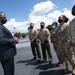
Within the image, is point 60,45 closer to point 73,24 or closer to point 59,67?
point 59,67

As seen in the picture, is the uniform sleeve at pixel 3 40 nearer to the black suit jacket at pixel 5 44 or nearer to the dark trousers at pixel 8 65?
the black suit jacket at pixel 5 44

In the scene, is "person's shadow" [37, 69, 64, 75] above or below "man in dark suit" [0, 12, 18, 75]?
below

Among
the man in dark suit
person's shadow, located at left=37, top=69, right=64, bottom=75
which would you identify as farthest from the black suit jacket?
person's shadow, located at left=37, top=69, right=64, bottom=75

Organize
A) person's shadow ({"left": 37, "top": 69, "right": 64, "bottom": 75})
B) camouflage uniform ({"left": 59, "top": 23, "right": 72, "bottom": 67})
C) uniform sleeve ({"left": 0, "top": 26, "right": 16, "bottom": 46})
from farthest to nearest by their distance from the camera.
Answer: person's shadow ({"left": 37, "top": 69, "right": 64, "bottom": 75}) → camouflage uniform ({"left": 59, "top": 23, "right": 72, "bottom": 67}) → uniform sleeve ({"left": 0, "top": 26, "right": 16, "bottom": 46})

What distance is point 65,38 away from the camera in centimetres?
757

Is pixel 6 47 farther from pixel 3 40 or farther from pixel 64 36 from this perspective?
pixel 64 36

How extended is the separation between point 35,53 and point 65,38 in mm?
4416

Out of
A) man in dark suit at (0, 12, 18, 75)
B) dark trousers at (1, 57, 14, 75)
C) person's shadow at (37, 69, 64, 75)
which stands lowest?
person's shadow at (37, 69, 64, 75)

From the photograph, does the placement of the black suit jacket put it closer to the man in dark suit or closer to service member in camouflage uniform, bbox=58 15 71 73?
the man in dark suit

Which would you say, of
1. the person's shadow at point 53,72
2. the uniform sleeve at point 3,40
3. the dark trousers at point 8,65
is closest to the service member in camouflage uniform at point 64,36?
the person's shadow at point 53,72

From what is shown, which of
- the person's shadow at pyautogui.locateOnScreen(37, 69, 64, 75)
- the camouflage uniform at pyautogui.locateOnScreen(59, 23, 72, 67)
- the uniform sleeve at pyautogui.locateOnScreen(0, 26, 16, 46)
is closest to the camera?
the uniform sleeve at pyautogui.locateOnScreen(0, 26, 16, 46)

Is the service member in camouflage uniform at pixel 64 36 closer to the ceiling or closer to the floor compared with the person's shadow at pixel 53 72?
closer to the ceiling

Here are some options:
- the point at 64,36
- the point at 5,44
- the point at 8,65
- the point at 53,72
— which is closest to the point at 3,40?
the point at 5,44

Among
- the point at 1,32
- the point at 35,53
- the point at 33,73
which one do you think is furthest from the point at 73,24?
the point at 35,53
